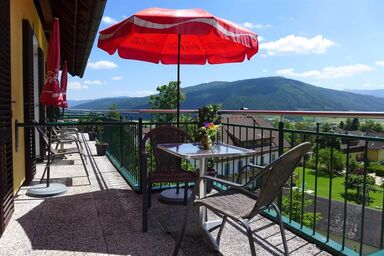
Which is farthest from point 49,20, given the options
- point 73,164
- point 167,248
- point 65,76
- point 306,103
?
point 306,103

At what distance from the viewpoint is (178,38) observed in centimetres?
394

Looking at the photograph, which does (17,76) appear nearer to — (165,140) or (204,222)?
Result: (165,140)

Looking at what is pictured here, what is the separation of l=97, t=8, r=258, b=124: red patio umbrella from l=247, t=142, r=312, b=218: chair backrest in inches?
56.3

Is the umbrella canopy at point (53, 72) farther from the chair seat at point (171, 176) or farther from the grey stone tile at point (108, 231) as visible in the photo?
the chair seat at point (171, 176)

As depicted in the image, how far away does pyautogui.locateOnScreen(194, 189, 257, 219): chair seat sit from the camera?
79.6 inches

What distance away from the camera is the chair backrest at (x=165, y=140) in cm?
356

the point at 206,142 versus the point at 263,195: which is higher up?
the point at 206,142

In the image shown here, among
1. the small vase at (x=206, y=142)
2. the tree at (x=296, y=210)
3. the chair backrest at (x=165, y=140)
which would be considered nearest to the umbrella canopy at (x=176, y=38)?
the small vase at (x=206, y=142)

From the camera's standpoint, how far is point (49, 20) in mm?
6789

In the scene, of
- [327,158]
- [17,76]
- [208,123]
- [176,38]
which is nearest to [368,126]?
[208,123]

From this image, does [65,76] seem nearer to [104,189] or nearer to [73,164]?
[73,164]

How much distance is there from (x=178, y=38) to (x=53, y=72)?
1617 mm

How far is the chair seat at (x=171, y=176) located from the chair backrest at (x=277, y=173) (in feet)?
4.28

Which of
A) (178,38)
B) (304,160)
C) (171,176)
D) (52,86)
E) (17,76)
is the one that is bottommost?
(171,176)
